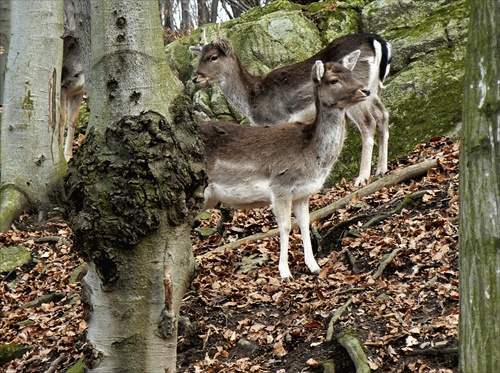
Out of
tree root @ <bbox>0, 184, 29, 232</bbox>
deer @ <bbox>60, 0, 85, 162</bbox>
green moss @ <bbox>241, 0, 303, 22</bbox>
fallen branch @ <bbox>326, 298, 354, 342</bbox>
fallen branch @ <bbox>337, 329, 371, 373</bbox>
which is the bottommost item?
fallen branch @ <bbox>337, 329, 371, 373</bbox>

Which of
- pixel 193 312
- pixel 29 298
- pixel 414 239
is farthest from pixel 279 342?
pixel 29 298

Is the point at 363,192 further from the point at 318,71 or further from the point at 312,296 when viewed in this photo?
the point at 312,296

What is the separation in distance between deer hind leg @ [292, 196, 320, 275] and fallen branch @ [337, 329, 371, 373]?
69.6 inches

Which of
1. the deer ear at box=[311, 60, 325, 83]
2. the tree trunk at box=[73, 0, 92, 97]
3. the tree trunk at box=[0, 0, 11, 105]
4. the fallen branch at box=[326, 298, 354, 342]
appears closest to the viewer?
the fallen branch at box=[326, 298, 354, 342]

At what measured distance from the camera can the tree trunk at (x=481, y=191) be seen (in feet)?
10.4

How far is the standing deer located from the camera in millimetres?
10383

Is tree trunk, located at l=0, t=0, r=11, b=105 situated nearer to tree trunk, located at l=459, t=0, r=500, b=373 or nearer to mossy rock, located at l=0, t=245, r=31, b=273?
mossy rock, located at l=0, t=245, r=31, b=273

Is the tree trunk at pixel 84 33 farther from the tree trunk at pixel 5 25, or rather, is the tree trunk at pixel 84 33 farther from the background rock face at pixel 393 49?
the tree trunk at pixel 5 25

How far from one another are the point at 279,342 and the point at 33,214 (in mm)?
5420

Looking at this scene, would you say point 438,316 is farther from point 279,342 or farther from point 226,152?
point 226,152

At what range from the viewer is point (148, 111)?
443 cm

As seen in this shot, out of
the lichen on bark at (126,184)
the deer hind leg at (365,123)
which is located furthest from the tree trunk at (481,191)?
the deer hind leg at (365,123)

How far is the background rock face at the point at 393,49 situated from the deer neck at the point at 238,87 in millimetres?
1659

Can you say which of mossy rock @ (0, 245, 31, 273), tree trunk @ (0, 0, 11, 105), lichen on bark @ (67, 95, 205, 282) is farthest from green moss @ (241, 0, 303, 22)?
lichen on bark @ (67, 95, 205, 282)
